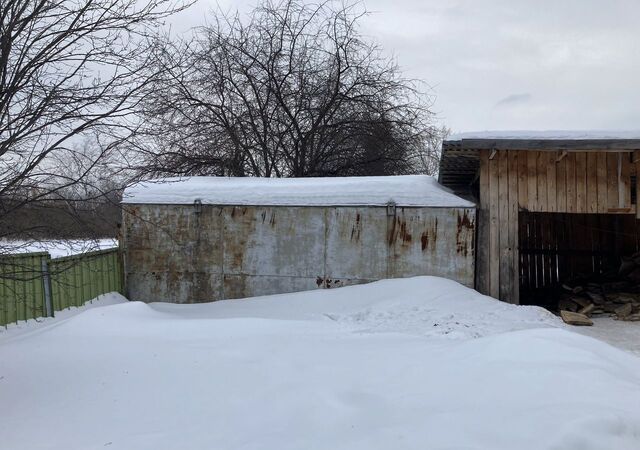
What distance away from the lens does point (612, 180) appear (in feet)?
29.6

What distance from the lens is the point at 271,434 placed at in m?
3.58

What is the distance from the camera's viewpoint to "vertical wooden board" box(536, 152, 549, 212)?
30.2 ft

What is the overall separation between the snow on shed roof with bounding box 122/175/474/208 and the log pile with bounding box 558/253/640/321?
330 centimetres

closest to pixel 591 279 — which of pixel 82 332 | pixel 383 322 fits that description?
pixel 383 322

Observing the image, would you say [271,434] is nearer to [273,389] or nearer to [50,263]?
[273,389]

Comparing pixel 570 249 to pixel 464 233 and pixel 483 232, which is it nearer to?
pixel 483 232

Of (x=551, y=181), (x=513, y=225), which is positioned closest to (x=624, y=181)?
(x=551, y=181)

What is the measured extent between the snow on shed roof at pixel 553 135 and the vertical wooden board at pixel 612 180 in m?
0.61

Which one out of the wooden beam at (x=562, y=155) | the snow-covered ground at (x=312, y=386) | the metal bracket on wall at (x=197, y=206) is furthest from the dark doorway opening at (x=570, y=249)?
the metal bracket on wall at (x=197, y=206)

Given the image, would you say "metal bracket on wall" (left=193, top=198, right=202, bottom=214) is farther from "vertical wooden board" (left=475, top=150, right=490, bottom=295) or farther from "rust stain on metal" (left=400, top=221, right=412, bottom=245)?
"vertical wooden board" (left=475, top=150, right=490, bottom=295)

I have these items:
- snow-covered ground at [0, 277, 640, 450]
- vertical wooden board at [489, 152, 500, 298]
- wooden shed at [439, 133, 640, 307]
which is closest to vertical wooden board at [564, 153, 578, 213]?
wooden shed at [439, 133, 640, 307]

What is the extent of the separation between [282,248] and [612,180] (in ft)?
20.5

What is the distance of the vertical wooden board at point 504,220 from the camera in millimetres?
9273

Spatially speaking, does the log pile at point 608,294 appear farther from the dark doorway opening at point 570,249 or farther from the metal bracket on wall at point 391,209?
the metal bracket on wall at point 391,209
